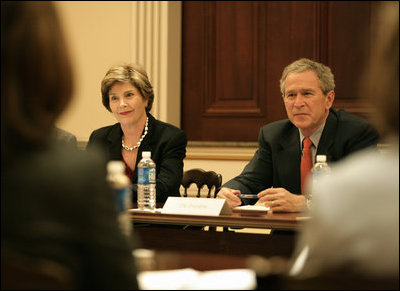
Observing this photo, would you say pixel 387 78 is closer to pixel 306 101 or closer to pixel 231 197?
pixel 231 197

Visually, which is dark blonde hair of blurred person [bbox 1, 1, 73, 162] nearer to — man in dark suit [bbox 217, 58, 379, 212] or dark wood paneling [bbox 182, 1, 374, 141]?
man in dark suit [bbox 217, 58, 379, 212]

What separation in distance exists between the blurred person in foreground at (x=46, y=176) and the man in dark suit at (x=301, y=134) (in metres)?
2.06

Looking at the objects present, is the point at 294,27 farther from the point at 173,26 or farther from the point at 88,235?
the point at 88,235

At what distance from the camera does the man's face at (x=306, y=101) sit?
3.38 m

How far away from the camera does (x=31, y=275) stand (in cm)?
105

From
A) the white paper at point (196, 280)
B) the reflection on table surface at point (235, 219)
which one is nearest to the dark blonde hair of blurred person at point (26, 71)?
the white paper at point (196, 280)

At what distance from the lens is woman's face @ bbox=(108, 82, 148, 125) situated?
3.63 meters

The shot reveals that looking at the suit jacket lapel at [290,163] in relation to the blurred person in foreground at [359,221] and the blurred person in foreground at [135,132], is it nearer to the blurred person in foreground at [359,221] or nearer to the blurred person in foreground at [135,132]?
the blurred person in foreground at [135,132]

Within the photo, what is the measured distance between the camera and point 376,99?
1252 mm

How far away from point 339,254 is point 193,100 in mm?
4264

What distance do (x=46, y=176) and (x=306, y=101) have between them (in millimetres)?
2411

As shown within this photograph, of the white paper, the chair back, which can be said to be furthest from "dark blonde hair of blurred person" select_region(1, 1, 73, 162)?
the white paper

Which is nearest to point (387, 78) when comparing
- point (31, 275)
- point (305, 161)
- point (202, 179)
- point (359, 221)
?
point (359, 221)

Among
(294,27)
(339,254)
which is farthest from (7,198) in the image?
(294,27)
